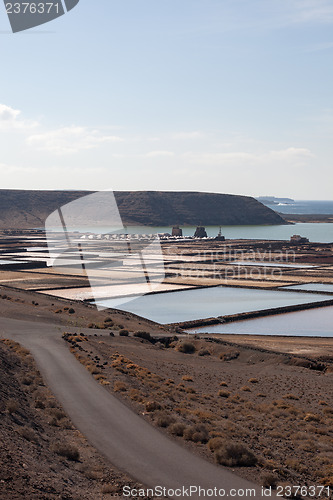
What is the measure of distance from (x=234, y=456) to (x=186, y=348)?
21.0 meters

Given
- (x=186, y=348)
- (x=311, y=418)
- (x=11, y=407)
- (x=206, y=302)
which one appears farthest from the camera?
(x=206, y=302)

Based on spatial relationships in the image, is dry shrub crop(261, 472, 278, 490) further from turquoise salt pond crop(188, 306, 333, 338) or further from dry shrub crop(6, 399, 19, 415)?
turquoise salt pond crop(188, 306, 333, 338)

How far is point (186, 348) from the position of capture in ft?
120

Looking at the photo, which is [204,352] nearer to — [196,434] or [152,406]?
[152,406]

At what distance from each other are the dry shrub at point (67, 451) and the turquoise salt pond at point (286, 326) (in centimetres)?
3176

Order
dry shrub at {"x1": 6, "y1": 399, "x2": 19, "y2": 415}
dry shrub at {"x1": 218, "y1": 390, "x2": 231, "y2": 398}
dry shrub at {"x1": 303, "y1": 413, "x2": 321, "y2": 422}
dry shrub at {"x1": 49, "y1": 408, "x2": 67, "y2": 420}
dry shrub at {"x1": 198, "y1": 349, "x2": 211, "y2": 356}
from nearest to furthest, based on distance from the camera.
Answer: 1. dry shrub at {"x1": 6, "y1": 399, "x2": 19, "y2": 415}
2. dry shrub at {"x1": 49, "y1": 408, "x2": 67, "y2": 420}
3. dry shrub at {"x1": 303, "y1": 413, "x2": 321, "y2": 422}
4. dry shrub at {"x1": 218, "y1": 390, "x2": 231, "y2": 398}
5. dry shrub at {"x1": 198, "y1": 349, "x2": 211, "y2": 356}

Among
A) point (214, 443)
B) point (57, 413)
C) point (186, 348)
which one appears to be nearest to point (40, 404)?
point (57, 413)

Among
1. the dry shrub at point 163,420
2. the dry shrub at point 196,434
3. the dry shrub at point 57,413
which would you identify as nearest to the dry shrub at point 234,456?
the dry shrub at point 196,434

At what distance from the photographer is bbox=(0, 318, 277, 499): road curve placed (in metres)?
14.1

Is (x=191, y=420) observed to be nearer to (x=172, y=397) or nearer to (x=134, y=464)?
(x=172, y=397)

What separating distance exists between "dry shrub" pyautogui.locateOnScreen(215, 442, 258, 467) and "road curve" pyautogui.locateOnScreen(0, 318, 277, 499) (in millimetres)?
386

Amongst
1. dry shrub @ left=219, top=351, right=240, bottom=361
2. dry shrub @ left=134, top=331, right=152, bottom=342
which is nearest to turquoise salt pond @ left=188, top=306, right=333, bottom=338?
dry shrub @ left=134, top=331, right=152, bottom=342

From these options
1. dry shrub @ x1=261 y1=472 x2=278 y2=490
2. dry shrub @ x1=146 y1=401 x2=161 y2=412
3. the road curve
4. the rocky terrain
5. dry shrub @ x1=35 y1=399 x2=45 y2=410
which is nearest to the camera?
the rocky terrain

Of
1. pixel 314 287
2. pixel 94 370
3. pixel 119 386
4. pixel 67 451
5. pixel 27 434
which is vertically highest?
pixel 27 434
